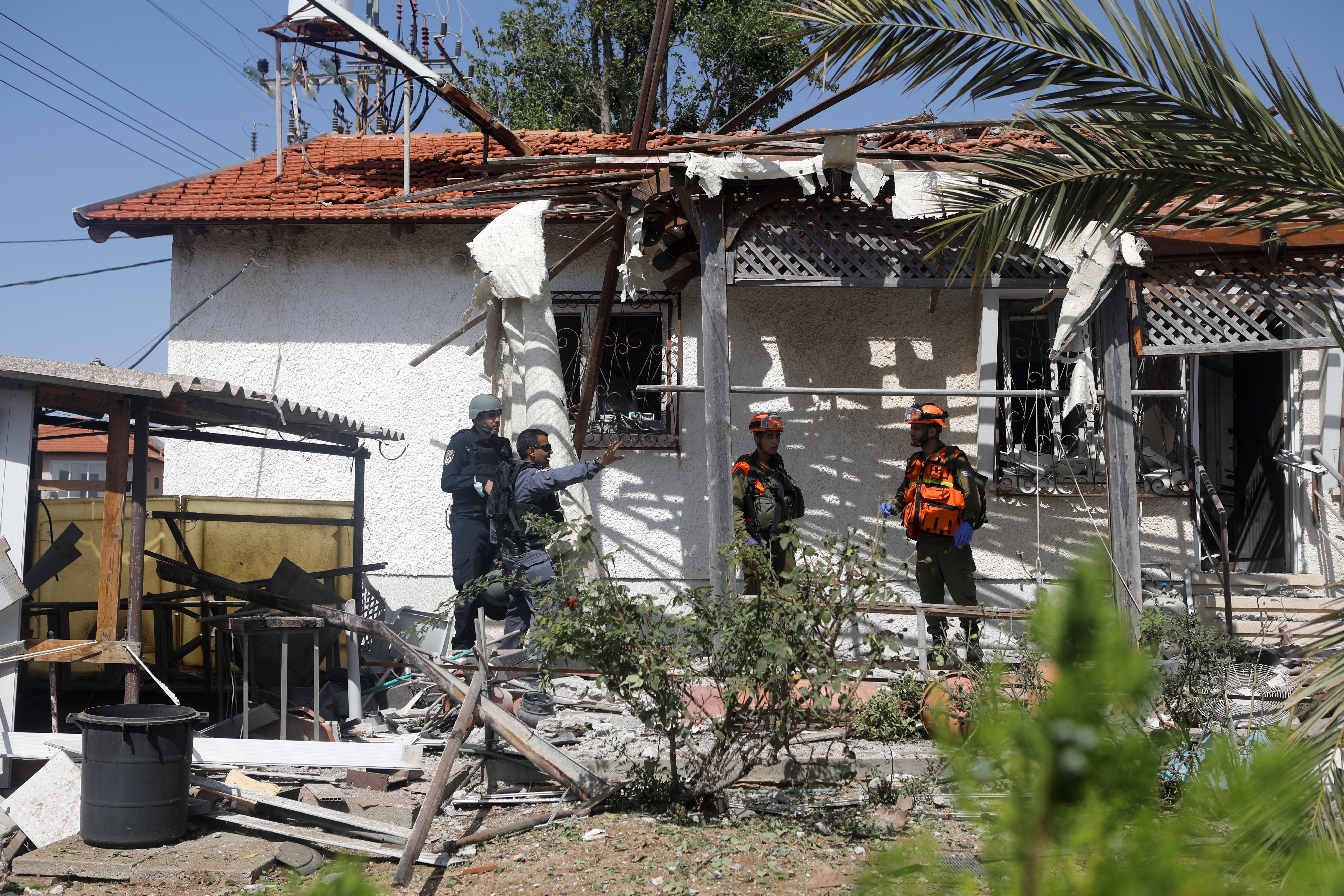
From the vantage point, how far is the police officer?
6.62m

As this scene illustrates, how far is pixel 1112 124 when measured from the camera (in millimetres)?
3547

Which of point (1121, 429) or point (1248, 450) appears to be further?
point (1248, 450)

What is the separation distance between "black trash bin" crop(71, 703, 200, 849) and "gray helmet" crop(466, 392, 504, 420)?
300 cm

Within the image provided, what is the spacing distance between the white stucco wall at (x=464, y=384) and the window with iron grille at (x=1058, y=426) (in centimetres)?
20

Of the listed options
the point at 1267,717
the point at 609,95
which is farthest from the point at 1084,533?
the point at 609,95

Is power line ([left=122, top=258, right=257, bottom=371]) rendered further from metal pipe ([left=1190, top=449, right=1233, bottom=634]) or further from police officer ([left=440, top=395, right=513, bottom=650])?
metal pipe ([left=1190, top=449, right=1233, bottom=634])

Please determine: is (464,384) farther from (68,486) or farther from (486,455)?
(68,486)

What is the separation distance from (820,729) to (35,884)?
382cm

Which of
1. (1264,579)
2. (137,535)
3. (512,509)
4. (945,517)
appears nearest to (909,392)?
(945,517)

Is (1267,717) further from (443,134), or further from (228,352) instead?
(443,134)

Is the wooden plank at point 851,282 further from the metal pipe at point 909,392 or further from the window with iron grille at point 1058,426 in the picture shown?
the window with iron grille at point 1058,426

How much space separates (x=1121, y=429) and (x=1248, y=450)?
3.61 metres

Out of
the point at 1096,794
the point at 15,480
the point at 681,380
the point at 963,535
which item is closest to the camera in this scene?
the point at 1096,794

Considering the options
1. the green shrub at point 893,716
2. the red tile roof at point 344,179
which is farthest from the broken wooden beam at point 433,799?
the red tile roof at point 344,179
